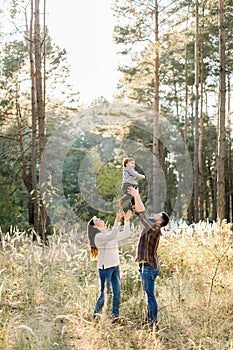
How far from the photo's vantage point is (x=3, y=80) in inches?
706

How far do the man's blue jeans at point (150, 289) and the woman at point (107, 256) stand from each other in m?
0.32

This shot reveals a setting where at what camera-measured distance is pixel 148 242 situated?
16.6ft

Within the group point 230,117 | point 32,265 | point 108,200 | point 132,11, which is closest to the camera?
point 32,265

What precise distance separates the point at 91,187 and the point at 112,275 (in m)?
15.0

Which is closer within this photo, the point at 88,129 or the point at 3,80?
the point at 3,80

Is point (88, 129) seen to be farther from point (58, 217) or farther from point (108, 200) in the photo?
point (58, 217)

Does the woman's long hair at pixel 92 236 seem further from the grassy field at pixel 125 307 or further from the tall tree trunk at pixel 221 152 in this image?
the tall tree trunk at pixel 221 152

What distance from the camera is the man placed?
4.91 m

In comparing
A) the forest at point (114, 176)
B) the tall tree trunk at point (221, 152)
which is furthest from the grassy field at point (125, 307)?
the tall tree trunk at point (221, 152)

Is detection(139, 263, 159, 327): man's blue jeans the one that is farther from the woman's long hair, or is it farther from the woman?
the woman's long hair

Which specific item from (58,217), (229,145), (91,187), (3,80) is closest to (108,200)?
(91,187)

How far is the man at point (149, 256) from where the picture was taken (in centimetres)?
491

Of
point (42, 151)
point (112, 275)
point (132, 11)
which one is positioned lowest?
point (112, 275)

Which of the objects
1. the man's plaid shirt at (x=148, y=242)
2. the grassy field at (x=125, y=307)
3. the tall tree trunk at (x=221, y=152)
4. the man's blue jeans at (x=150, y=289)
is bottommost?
the grassy field at (x=125, y=307)
